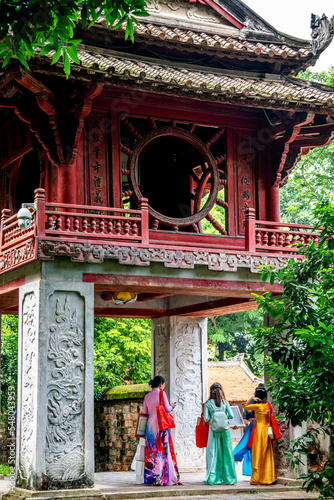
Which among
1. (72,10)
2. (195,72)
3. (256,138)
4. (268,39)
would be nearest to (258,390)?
(256,138)

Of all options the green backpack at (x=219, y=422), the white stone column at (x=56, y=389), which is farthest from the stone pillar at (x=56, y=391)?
the green backpack at (x=219, y=422)

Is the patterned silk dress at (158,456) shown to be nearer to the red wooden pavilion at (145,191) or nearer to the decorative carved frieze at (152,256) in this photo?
the red wooden pavilion at (145,191)

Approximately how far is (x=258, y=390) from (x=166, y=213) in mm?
4365

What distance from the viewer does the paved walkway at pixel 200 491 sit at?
10.1m

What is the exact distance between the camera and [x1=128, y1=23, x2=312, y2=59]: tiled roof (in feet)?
38.1

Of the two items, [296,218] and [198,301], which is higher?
[296,218]

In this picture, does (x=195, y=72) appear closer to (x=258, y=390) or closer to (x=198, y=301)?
(x=198, y=301)

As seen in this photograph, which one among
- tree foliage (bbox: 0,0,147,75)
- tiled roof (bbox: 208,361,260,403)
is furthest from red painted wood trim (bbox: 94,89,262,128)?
tiled roof (bbox: 208,361,260,403)

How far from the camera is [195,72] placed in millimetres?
11758

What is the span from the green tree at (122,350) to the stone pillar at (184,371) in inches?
166

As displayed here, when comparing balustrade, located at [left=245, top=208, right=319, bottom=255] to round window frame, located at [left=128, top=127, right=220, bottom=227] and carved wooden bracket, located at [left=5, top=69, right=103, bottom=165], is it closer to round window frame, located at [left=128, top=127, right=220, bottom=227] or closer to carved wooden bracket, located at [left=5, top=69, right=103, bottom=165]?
round window frame, located at [left=128, top=127, right=220, bottom=227]

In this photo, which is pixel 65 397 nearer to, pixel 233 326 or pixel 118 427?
pixel 118 427

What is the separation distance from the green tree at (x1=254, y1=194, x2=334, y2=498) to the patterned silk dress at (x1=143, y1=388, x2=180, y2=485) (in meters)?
3.70

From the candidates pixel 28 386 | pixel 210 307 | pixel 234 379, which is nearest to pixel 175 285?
pixel 28 386
